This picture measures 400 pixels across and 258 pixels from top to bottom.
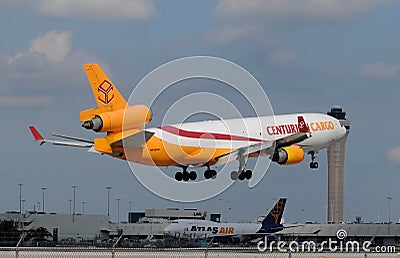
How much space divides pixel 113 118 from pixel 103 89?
21.9 ft

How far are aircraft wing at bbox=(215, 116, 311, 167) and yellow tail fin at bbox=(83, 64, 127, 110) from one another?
14.4 meters

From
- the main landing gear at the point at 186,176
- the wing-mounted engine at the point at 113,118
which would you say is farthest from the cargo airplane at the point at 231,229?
the wing-mounted engine at the point at 113,118

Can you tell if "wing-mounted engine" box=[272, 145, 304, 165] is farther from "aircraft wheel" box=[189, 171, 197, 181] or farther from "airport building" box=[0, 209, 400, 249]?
"airport building" box=[0, 209, 400, 249]

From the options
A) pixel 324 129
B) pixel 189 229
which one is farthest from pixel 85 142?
pixel 189 229

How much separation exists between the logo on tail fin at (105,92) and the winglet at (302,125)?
21699mm

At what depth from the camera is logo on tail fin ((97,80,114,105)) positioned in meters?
91.8

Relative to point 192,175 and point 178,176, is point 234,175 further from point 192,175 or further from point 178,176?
point 178,176

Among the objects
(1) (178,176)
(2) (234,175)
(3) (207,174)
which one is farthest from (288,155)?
(1) (178,176)

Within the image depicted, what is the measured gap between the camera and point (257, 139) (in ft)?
338

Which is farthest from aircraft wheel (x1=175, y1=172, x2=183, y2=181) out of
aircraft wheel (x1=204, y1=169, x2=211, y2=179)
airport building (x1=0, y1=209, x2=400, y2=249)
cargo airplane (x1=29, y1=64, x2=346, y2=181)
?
airport building (x1=0, y1=209, x2=400, y2=249)

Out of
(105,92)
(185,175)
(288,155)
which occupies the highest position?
(105,92)

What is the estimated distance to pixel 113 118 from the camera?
284 feet

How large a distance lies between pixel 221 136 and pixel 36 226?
68.8 m

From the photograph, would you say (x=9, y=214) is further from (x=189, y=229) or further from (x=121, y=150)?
(x=121, y=150)
